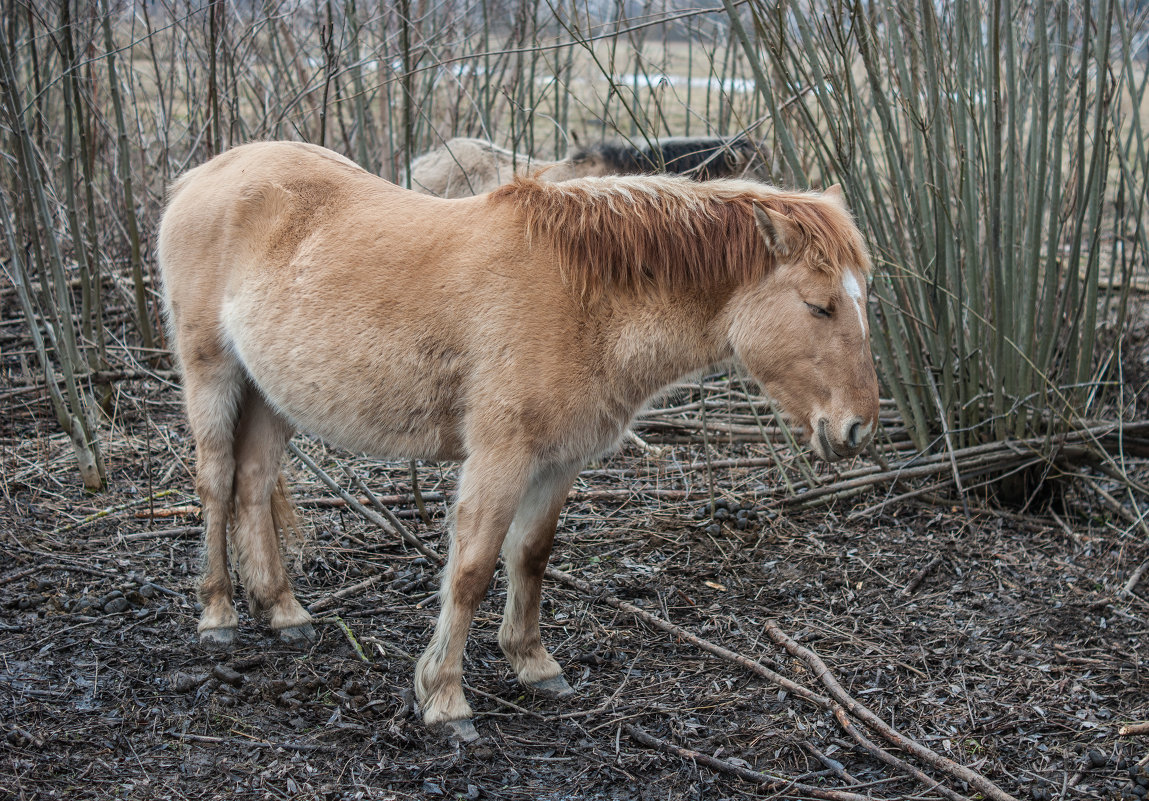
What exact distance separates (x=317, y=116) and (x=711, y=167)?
3.19 meters

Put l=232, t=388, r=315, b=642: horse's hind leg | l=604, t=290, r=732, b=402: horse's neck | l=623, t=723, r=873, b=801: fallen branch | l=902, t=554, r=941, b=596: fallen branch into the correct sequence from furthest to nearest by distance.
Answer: l=902, t=554, r=941, b=596: fallen branch, l=232, t=388, r=315, b=642: horse's hind leg, l=604, t=290, r=732, b=402: horse's neck, l=623, t=723, r=873, b=801: fallen branch

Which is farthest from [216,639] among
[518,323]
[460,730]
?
[518,323]

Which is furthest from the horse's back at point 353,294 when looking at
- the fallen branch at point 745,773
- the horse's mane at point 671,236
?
the fallen branch at point 745,773

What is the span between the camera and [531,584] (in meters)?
3.45

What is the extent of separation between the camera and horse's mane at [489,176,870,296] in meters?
3.00

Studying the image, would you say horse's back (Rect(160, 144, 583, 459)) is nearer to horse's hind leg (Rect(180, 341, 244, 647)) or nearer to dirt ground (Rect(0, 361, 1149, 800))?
horse's hind leg (Rect(180, 341, 244, 647))

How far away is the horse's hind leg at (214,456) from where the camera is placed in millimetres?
3664

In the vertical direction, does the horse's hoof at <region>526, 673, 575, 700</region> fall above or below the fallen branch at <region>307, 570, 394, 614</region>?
below

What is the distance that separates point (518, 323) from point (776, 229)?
885 millimetres

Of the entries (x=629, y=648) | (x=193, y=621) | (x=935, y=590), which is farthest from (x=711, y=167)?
(x=193, y=621)

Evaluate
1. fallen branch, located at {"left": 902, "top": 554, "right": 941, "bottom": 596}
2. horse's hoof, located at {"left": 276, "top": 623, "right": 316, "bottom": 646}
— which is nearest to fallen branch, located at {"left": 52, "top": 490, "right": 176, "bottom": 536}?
horse's hoof, located at {"left": 276, "top": 623, "right": 316, "bottom": 646}

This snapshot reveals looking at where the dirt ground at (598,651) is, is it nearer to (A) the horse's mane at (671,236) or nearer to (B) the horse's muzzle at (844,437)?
(B) the horse's muzzle at (844,437)

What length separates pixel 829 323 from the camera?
9.66 ft

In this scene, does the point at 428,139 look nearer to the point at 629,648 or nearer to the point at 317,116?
the point at 317,116
